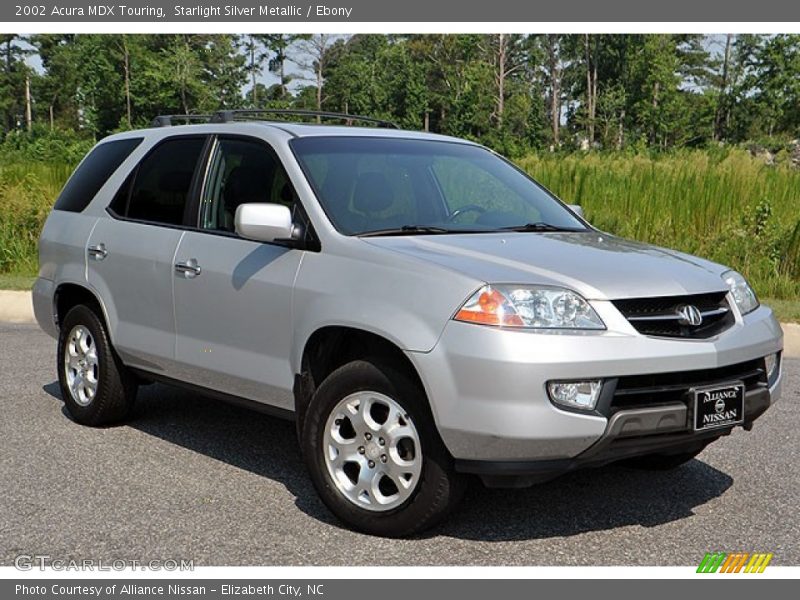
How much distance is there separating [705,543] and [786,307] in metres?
7.32

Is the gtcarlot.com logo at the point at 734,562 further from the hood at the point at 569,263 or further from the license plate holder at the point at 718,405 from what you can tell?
the hood at the point at 569,263

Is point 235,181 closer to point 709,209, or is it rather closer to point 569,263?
point 569,263

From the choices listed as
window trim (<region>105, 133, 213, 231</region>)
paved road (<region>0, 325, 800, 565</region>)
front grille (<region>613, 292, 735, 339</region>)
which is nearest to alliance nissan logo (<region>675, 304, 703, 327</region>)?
front grille (<region>613, 292, 735, 339</region>)

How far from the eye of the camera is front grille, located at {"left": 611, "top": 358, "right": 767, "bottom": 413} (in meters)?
4.17

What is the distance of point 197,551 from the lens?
4.34 metres

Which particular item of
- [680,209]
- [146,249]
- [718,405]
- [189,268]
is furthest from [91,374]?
[680,209]

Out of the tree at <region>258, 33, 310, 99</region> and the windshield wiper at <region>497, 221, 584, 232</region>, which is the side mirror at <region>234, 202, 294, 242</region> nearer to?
the windshield wiper at <region>497, 221, 584, 232</region>

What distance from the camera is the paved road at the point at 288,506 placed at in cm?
437

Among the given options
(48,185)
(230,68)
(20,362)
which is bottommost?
(20,362)

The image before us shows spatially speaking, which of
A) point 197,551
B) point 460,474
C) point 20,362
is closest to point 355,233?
point 460,474

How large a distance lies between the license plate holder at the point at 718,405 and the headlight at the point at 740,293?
1.59 feet

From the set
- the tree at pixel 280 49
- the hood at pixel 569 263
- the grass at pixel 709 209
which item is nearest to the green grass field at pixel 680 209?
the grass at pixel 709 209

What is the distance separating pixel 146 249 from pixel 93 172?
1.16m

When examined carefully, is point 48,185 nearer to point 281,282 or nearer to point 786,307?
point 786,307
